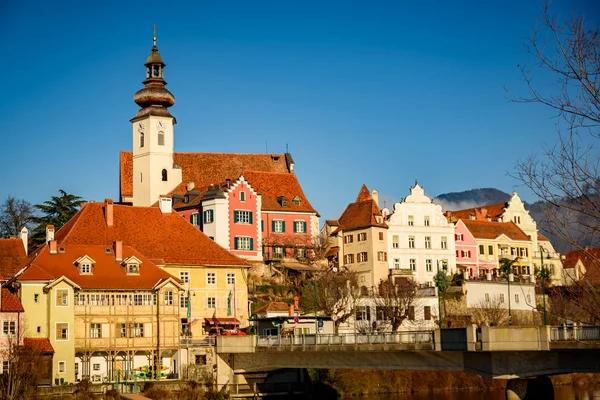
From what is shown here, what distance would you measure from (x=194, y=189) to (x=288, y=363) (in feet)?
121

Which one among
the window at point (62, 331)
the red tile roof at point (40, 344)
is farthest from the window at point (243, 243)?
the red tile roof at point (40, 344)

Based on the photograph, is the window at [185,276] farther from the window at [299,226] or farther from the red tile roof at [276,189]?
the window at [299,226]

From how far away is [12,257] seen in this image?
68.6 meters

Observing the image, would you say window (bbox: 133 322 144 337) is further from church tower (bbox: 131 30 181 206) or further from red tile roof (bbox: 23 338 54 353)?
church tower (bbox: 131 30 181 206)

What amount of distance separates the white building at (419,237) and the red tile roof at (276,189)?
28.0ft

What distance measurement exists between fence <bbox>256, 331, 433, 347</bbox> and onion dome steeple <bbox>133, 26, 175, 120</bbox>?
127ft

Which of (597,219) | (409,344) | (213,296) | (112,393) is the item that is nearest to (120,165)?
(213,296)

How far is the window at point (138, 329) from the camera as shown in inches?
A: 2506

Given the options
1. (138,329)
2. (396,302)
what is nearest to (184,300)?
(138,329)

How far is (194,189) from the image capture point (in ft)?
298

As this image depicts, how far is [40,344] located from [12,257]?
11.0 m

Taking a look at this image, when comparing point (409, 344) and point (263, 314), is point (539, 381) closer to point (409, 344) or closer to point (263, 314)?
point (409, 344)

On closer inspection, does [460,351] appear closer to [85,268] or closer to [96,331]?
[96,331]

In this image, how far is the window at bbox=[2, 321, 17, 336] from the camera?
59250mm
